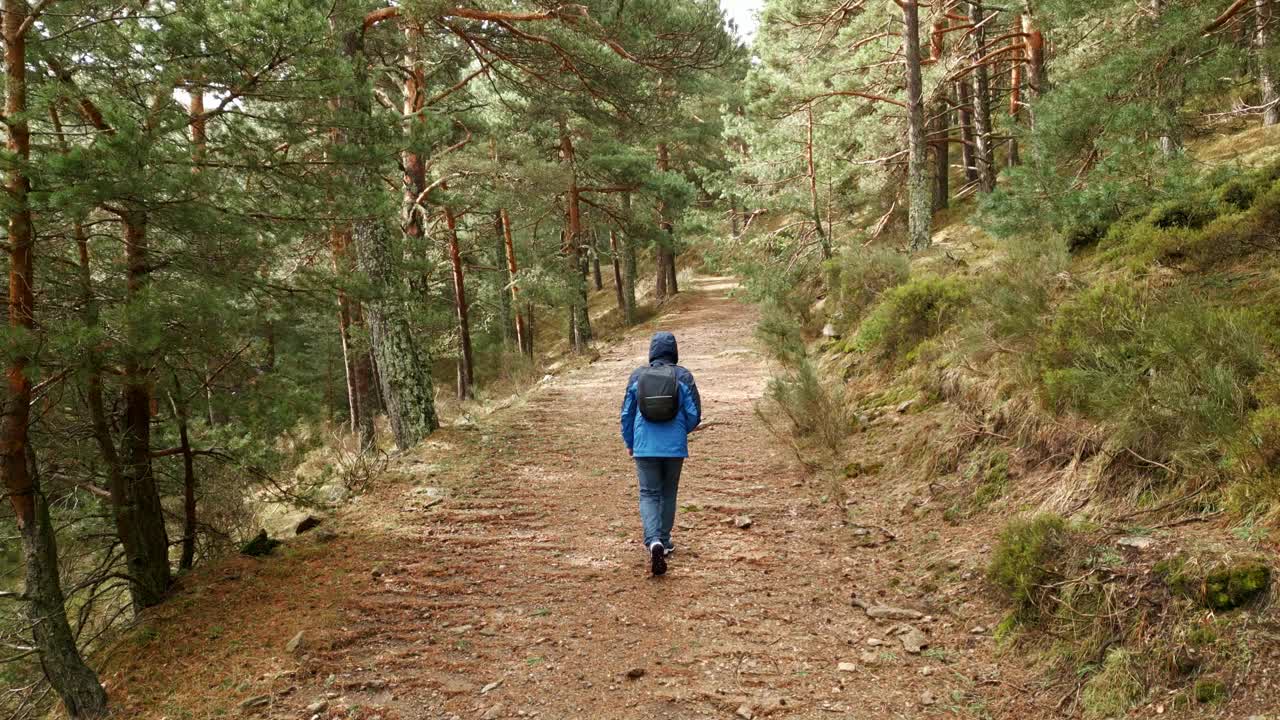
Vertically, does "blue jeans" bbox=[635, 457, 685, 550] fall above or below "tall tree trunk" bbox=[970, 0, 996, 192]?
below

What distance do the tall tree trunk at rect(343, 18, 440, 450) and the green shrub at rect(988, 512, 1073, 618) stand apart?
23.5 feet

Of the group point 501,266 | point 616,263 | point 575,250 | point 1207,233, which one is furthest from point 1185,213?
point 616,263

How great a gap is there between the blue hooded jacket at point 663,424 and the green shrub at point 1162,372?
97.1 inches

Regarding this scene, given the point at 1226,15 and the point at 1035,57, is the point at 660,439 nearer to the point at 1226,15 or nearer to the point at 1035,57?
the point at 1226,15

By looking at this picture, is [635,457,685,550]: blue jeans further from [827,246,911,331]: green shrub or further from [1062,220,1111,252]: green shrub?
[827,246,911,331]: green shrub

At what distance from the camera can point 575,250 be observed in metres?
21.1

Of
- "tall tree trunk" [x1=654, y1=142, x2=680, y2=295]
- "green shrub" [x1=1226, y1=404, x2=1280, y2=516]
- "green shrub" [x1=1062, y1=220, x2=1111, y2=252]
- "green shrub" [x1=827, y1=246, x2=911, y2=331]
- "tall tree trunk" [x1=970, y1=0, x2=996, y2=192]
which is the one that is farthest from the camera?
"tall tree trunk" [x1=654, y1=142, x2=680, y2=295]

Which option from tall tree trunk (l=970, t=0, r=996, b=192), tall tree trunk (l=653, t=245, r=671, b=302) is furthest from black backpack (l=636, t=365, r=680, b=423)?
tall tree trunk (l=653, t=245, r=671, b=302)

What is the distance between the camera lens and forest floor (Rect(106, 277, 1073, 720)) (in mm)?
3535

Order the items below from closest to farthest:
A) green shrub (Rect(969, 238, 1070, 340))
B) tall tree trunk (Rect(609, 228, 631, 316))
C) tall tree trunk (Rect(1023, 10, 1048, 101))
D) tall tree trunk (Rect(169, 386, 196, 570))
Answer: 1. tall tree trunk (Rect(169, 386, 196, 570))
2. green shrub (Rect(969, 238, 1070, 340))
3. tall tree trunk (Rect(1023, 10, 1048, 101))
4. tall tree trunk (Rect(609, 228, 631, 316))

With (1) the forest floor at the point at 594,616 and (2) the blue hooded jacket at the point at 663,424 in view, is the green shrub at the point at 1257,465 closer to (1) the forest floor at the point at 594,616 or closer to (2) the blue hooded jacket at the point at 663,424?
(1) the forest floor at the point at 594,616

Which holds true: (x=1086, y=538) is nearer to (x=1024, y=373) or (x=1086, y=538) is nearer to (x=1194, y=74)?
(x=1024, y=373)

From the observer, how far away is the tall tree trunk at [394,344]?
8.73 meters

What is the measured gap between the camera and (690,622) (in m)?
4.27
